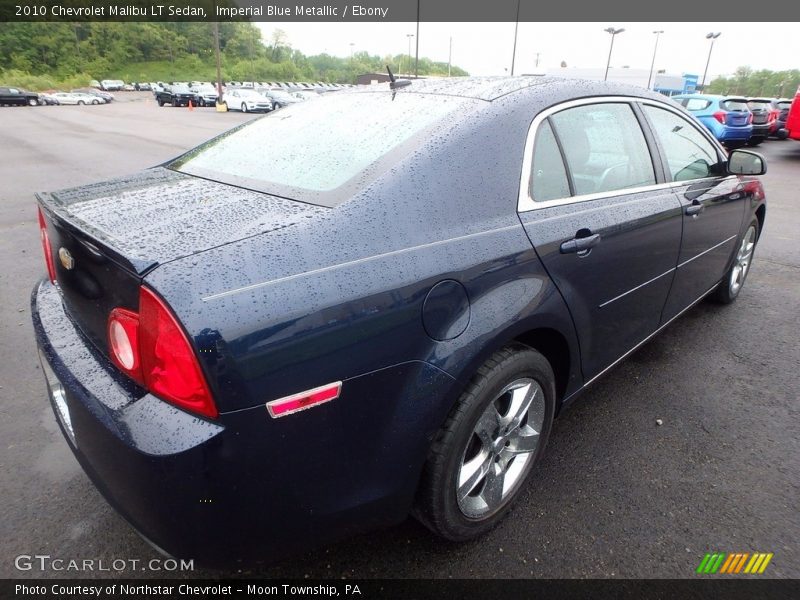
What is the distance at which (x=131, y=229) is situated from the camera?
5.01 ft

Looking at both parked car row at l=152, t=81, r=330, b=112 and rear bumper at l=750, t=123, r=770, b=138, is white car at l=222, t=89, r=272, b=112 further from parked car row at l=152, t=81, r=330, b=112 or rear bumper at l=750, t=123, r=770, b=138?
rear bumper at l=750, t=123, r=770, b=138

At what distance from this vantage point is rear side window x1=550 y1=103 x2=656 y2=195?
2.22 m

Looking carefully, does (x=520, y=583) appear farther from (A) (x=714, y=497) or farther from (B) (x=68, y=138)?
(B) (x=68, y=138)

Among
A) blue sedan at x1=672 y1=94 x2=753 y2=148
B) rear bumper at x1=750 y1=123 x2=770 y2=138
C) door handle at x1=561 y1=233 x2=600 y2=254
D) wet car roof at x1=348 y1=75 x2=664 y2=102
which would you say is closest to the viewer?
door handle at x1=561 y1=233 x2=600 y2=254

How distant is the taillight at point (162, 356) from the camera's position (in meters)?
1.24

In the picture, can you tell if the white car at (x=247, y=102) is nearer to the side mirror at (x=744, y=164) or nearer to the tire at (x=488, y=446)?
the side mirror at (x=744, y=164)

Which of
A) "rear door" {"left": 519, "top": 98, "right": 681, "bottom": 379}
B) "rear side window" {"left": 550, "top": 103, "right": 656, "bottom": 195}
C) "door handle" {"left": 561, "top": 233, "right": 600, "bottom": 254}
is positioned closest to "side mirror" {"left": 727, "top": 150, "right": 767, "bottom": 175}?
"rear door" {"left": 519, "top": 98, "right": 681, "bottom": 379}

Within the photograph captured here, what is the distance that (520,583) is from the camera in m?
1.83

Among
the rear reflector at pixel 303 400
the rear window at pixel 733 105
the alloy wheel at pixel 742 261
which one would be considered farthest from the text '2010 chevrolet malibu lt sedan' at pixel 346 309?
the rear window at pixel 733 105

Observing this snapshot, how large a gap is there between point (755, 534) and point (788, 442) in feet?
2.62

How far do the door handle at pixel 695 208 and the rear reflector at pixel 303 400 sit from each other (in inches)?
93.9

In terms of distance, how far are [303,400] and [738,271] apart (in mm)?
4228

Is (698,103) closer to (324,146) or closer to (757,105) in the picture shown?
(757,105)

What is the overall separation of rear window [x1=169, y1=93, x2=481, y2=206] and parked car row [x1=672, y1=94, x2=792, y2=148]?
15.7 metres
